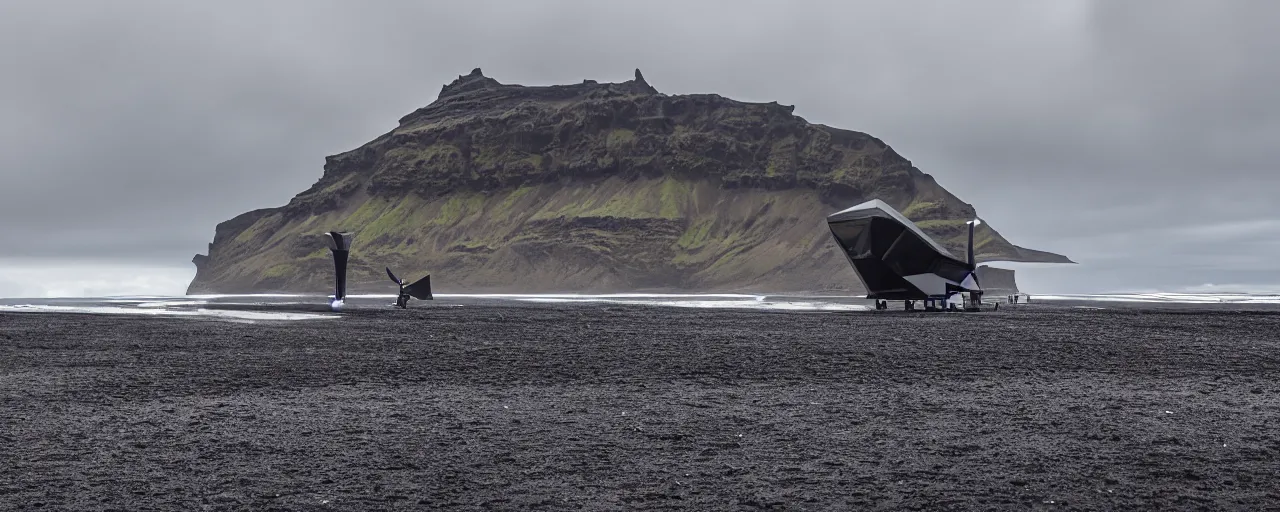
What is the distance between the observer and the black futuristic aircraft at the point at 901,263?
53.1 m

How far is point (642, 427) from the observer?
455 inches

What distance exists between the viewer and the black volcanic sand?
27.0ft

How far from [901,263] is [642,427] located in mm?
43976

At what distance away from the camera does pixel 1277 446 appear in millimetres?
10102

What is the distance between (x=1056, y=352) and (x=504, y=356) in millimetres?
12237

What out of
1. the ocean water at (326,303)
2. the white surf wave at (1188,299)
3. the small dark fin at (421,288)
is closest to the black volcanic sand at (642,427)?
the ocean water at (326,303)

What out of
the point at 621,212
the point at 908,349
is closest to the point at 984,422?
the point at 908,349

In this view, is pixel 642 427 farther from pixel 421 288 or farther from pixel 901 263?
pixel 421 288

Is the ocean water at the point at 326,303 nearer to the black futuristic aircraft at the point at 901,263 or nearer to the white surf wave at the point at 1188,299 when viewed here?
the white surf wave at the point at 1188,299

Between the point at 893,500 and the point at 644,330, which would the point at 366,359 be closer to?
the point at 644,330

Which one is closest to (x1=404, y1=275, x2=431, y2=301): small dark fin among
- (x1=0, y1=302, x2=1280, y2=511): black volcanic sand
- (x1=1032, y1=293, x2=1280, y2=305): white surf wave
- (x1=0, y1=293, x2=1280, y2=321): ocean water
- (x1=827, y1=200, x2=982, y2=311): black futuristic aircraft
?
(x1=0, y1=293, x2=1280, y2=321): ocean water

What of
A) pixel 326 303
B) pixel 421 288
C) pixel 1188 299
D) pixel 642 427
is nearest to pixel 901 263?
pixel 421 288

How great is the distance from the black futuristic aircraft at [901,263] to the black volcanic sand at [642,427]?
29.9 metres

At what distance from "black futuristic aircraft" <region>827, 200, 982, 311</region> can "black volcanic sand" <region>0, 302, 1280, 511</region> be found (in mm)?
29891
